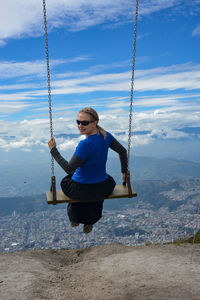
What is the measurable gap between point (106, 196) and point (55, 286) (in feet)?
14.5

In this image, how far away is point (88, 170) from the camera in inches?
194

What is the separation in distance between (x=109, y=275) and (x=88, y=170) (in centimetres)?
452

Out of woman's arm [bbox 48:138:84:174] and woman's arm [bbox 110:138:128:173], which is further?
woman's arm [bbox 110:138:128:173]

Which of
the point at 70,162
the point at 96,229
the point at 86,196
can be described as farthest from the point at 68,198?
the point at 96,229

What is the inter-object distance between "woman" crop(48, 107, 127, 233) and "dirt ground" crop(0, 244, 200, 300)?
211cm

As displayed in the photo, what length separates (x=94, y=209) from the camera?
5281 millimetres

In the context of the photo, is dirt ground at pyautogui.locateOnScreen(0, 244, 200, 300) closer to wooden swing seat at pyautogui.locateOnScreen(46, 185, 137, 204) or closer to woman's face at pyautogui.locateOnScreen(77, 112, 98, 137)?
wooden swing seat at pyautogui.locateOnScreen(46, 185, 137, 204)

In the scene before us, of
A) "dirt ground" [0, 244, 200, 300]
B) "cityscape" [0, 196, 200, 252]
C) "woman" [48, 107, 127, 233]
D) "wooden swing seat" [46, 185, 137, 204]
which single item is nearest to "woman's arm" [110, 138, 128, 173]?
"woman" [48, 107, 127, 233]

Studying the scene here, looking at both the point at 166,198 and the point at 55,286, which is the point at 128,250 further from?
the point at 166,198

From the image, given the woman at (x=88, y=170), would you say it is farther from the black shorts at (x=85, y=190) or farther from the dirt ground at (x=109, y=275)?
the dirt ground at (x=109, y=275)

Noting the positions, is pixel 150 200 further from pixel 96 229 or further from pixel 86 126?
pixel 86 126

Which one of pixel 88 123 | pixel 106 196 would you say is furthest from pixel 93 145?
pixel 106 196

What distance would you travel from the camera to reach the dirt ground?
6250 mm

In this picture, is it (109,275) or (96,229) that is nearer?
(109,275)
